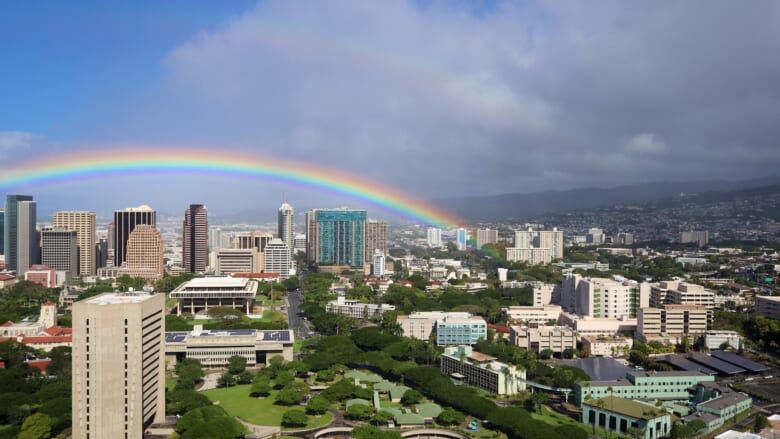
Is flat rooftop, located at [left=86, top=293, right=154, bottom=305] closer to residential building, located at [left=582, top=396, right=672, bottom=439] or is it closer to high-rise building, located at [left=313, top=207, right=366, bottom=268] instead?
residential building, located at [left=582, top=396, right=672, bottom=439]

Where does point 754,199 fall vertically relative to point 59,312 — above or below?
above

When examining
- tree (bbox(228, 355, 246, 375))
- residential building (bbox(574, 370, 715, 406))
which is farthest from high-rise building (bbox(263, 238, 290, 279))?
residential building (bbox(574, 370, 715, 406))

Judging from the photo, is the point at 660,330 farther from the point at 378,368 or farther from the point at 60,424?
the point at 60,424

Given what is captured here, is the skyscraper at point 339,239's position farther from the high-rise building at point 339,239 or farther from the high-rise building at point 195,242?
the high-rise building at point 195,242

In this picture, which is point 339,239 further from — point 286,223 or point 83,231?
point 83,231

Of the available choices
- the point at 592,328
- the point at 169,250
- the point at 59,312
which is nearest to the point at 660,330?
the point at 592,328

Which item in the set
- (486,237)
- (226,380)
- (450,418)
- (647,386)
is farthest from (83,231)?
(486,237)
